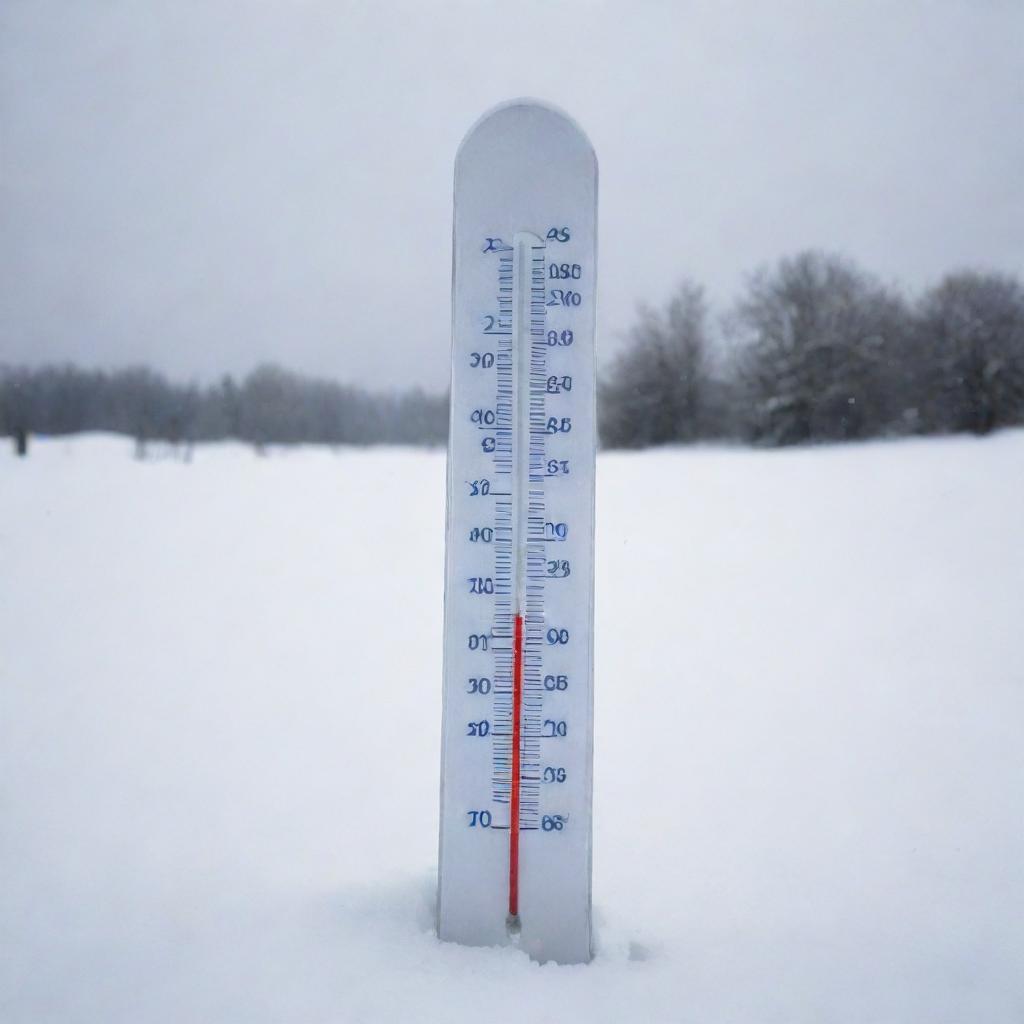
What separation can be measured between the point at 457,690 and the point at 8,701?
3331 mm

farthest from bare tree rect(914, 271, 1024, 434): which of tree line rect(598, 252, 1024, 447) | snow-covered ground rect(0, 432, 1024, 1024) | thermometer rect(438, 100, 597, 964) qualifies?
thermometer rect(438, 100, 597, 964)

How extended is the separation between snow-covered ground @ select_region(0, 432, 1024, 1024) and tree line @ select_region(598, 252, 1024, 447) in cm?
750

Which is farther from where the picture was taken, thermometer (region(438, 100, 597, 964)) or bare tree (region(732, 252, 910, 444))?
bare tree (region(732, 252, 910, 444))

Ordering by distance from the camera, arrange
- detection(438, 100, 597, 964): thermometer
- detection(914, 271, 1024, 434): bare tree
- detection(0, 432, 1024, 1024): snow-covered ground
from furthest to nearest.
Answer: detection(914, 271, 1024, 434): bare tree < detection(438, 100, 597, 964): thermometer < detection(0, 432, 1024, 1024): snow-covered ground

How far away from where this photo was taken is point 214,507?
365 inches

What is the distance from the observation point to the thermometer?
1996 mm

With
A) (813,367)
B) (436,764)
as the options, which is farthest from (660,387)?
(436,764)

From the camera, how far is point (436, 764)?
11.3 ft

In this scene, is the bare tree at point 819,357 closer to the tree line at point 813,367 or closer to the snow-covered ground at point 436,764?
the tree line at point 813,367

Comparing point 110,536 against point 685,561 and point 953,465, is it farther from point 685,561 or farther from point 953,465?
point 953,465

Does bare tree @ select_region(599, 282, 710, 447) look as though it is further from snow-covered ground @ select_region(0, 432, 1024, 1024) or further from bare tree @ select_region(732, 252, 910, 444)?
snow-covered ground @ select_region(0, 432, 1024, 1024)

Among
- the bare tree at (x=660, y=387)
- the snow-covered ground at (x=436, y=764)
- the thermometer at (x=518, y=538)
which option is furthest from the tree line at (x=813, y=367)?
the thermometer at (x=518, y=538)

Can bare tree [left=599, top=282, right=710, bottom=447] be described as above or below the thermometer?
above

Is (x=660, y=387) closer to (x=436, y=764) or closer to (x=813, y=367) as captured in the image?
(x=813, y=367)
